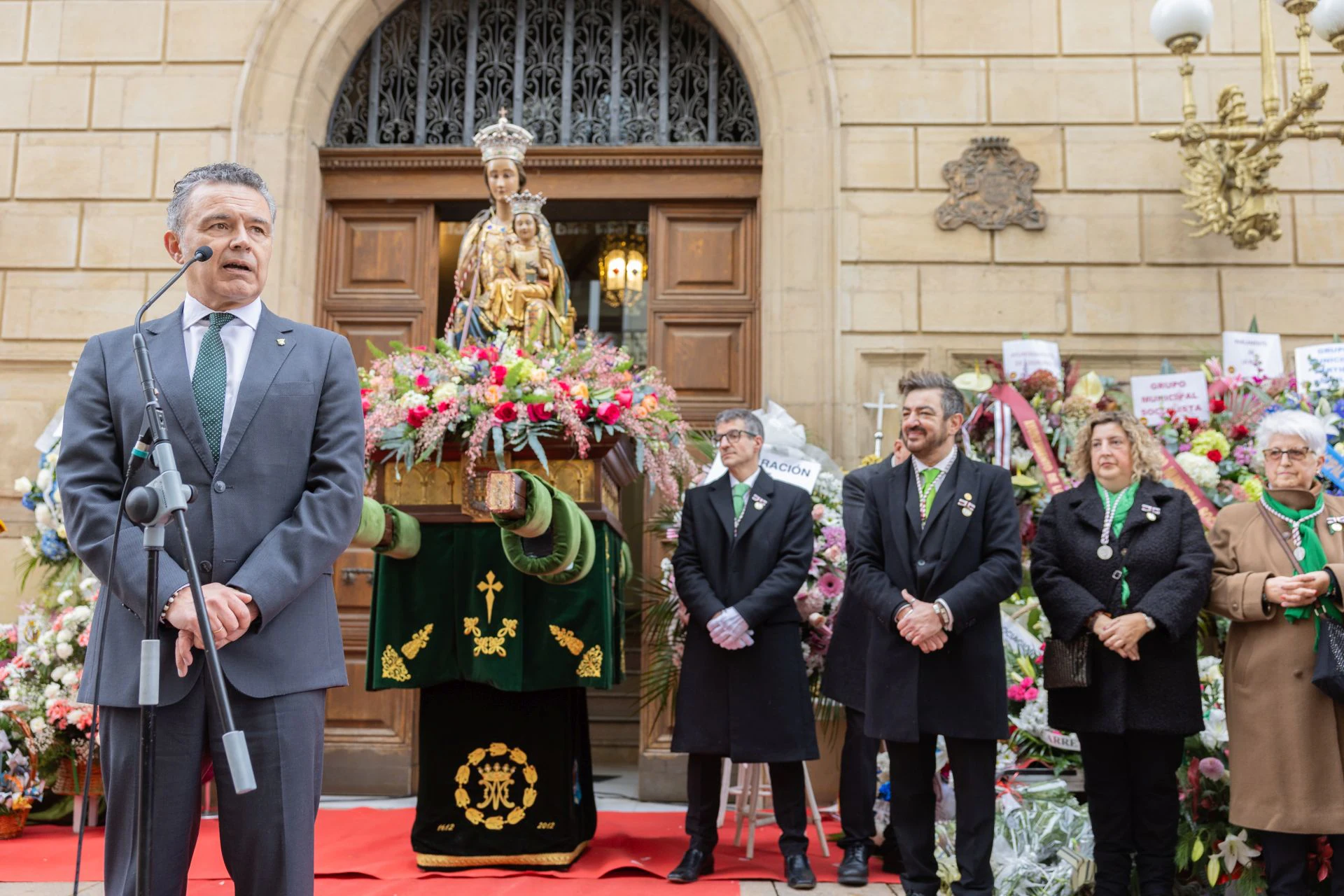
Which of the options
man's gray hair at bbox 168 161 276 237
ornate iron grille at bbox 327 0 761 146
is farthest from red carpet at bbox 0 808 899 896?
ornate iron grille at bbox 327 0 761 146

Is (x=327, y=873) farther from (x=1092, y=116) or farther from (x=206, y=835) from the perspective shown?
(x=1092, y=116)

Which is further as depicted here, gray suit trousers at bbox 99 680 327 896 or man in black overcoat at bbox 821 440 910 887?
man in black overcoat at bbox 821 440 910 887

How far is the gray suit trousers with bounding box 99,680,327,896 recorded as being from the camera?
225 centimetres

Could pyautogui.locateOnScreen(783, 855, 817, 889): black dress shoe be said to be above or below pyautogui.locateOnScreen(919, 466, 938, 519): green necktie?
below

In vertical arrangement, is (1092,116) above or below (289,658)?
above

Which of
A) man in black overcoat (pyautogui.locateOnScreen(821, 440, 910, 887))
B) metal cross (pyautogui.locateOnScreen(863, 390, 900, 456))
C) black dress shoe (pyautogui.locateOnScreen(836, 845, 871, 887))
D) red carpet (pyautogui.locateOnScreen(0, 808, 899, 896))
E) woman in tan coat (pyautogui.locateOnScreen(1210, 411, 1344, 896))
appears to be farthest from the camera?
metal cross (pyautogui.locateOnScreen(863, 390, 900, 456))

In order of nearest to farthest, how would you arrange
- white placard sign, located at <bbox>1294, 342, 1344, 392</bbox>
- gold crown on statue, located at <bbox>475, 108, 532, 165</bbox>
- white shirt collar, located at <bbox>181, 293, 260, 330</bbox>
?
1. white shirt collar, located at <bbox>181, 293, 260, 330</bbox>
2. gold crown on statue, located at <bbox>475, 108, 532, 165</bbox>
3. white placard sign, located at <bbox>1294, 342, 1344, 392</bbox>

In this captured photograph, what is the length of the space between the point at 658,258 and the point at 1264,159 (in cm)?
338

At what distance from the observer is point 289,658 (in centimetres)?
237

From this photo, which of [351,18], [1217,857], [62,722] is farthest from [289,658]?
[351,18]

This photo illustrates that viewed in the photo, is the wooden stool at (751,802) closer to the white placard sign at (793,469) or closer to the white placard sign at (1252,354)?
the white placard sign at (793,469)

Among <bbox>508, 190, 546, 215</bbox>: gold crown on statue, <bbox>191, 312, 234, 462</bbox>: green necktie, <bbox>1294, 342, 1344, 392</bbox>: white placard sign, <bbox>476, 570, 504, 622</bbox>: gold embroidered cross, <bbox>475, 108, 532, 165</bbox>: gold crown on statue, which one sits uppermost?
<bbox>475, 108, 532, 165</bbox>: gold crown on statue

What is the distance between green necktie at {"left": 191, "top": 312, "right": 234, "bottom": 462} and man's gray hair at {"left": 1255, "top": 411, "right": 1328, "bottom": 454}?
3.35 metres

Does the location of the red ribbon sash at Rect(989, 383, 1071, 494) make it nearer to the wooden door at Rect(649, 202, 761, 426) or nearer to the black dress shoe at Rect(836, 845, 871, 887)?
the wooden door at Rect(649, 202, 761, 426)
